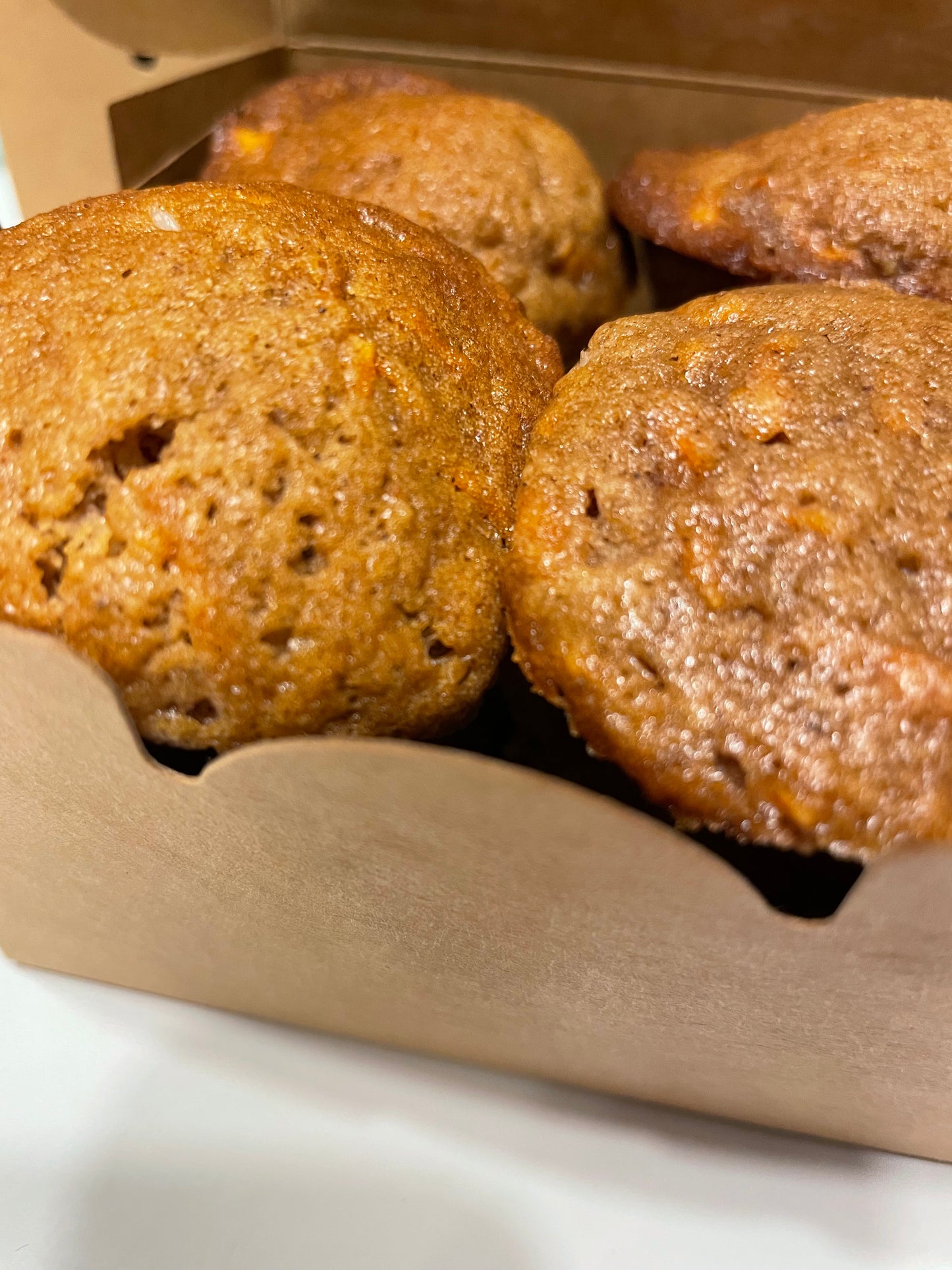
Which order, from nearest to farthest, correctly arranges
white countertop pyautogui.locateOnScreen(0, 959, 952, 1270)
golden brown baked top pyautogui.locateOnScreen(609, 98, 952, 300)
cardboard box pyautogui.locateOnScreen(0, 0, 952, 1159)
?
cardboard box pyautogui.locateOnScreen(0, 0, 952, 1159), white countertop pyautogui.locateOnScreen(0, 959, 952, 1270), golden brown baked top pyautogui.locateOnScreen(609, 98, 952, 300)

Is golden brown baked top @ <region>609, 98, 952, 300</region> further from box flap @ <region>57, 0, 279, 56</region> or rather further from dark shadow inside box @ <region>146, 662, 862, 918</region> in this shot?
box flap @ <region>57, 0, 279, 56</region>

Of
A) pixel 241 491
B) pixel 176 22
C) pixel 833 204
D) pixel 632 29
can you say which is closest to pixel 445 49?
pixel 632 29

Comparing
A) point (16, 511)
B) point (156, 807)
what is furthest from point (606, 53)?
point (156, 807)

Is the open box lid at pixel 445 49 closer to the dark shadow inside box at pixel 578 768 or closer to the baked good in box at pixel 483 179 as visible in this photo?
the baked good in box at pixel 483 179

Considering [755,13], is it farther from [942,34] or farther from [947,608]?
[947,608]

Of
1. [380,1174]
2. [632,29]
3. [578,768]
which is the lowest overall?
[380,1174]

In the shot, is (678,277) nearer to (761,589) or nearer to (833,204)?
(833,204)

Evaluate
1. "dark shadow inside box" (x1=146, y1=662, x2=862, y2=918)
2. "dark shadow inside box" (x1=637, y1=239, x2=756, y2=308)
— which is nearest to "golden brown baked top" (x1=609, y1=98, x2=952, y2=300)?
"dark shadow inside box" (x1=637, y1=239, x2=756, y2=308)
